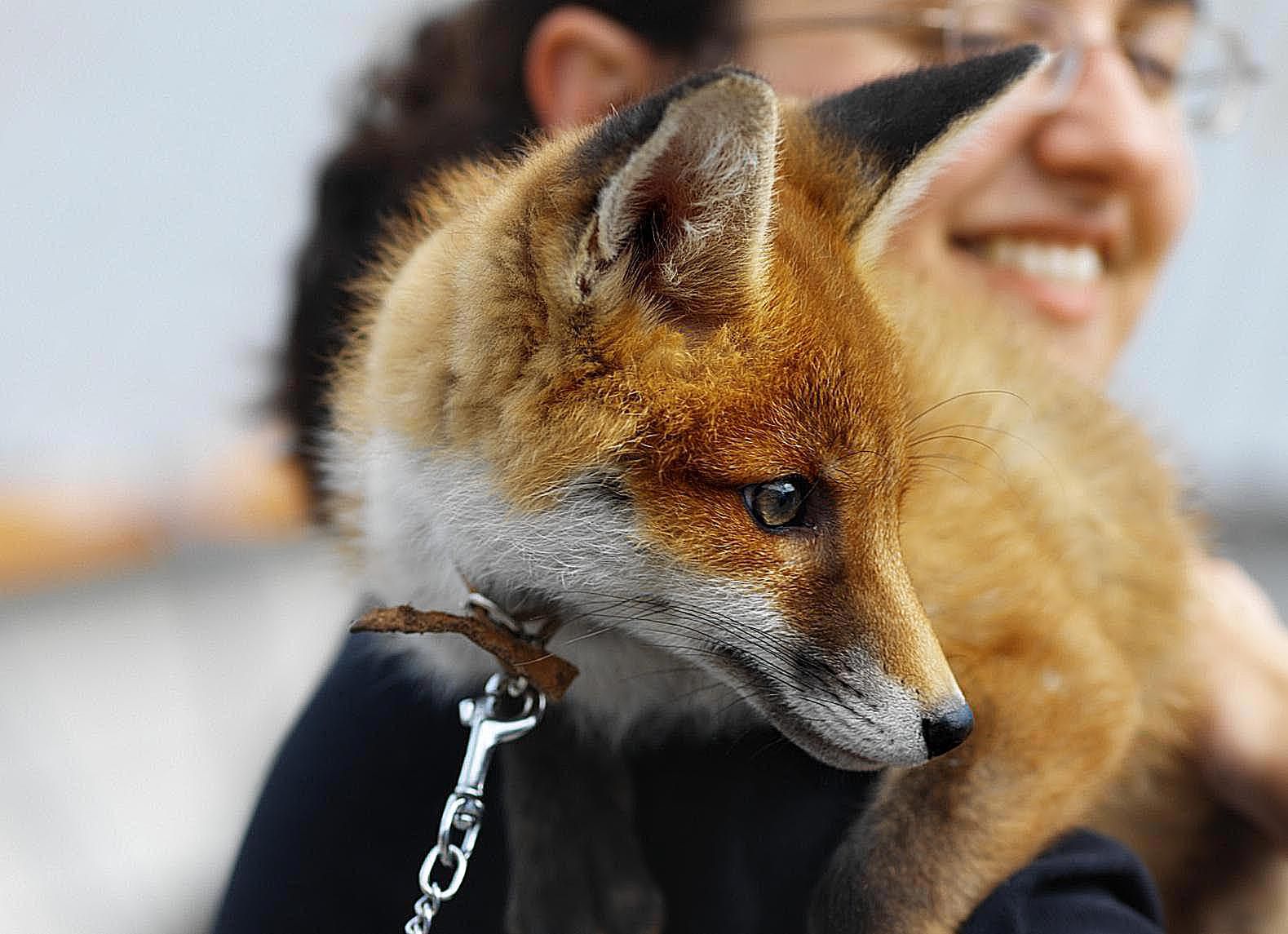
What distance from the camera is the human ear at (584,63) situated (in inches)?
65.3

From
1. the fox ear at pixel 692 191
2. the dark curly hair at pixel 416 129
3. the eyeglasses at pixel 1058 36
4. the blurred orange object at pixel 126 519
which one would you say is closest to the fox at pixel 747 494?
the fox ear at pixel 692 191

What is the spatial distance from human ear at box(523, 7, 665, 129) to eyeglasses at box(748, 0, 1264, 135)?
20 centimetres

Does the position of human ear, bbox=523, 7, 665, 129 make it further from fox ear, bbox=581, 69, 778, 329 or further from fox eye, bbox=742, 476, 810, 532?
fox eye, bbox=742, 476, 810, 532

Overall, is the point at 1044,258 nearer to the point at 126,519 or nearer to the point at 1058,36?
the point at 1058,36

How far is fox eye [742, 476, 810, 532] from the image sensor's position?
0.94 m

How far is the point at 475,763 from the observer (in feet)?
3.20

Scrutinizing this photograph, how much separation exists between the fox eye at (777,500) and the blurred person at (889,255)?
0.33m

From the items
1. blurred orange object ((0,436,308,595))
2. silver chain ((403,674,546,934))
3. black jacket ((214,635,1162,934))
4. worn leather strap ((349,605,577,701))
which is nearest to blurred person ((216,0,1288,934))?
black jacket ((214,635,1162,934))

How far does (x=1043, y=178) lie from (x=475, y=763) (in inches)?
54.6

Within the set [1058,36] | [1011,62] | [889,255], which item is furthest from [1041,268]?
[1011,62]

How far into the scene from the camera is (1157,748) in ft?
5.01

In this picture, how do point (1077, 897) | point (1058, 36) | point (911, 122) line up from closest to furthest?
point (1077, 897), point (911, 122), point (1058, 36)

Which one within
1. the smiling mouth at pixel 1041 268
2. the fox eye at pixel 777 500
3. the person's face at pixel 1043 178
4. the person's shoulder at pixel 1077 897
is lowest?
the person's shoulder at pixel 1077 897

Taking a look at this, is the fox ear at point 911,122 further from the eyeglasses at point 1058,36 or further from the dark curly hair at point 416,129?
the dark curly hair at point 416,129
